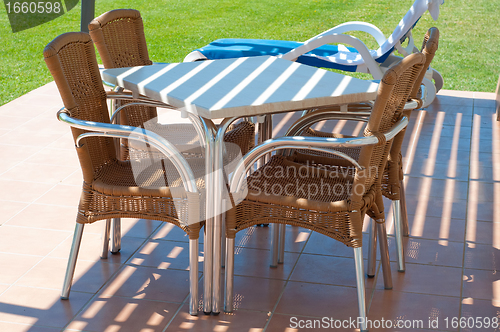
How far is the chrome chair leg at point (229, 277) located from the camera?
2.22 metres

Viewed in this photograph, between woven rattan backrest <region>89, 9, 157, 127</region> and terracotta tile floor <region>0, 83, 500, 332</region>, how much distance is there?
0.60 meters

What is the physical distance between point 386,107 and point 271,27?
352 inches

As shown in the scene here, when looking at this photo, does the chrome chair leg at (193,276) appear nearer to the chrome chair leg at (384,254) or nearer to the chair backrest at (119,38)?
the chrome chair leg at (384,254)

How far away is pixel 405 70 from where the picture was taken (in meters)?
2.00

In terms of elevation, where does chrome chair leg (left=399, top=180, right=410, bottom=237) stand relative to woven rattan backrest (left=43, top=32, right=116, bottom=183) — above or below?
below

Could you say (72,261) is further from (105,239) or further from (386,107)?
(386,107)

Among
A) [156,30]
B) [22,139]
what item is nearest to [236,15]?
[156,30]

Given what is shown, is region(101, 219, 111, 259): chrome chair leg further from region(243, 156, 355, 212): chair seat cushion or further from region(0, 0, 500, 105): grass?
region(0, 0, 500, 105): grass

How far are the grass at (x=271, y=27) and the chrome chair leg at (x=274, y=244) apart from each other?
16.5ft

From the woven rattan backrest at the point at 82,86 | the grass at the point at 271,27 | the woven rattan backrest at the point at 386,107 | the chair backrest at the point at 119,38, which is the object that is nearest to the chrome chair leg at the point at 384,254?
the woven rattan backrest at the point at 386,107

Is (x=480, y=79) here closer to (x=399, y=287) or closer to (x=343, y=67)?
(x=343, y=67)

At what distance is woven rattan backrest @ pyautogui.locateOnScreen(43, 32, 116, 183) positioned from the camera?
7.09 feet

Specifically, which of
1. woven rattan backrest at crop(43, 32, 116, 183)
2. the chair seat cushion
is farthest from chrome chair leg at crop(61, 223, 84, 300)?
the chair seat cushion

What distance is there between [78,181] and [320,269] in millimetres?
1716
